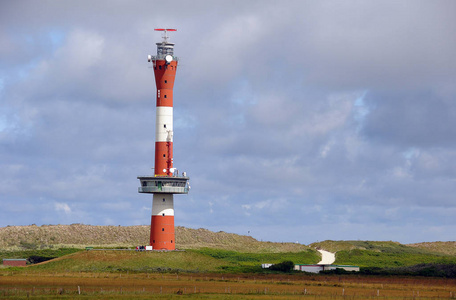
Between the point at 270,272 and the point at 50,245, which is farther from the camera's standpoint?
the point at 50,245

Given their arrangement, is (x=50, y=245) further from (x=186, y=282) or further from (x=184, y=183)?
(x=186, y=282)

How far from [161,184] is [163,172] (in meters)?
1.92

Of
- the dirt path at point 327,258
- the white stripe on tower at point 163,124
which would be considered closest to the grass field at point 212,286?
the white stripe on tower at point 163,124

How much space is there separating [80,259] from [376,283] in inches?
1900

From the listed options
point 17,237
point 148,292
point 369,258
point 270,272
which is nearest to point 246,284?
point 148,292

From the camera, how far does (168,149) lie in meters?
127

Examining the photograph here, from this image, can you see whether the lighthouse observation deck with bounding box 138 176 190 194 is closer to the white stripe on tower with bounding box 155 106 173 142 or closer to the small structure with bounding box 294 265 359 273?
the white stripe on tower with bounding box 155 106 173 142

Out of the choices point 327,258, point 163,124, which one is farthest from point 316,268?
point 327,258

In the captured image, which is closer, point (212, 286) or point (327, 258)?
point (212, 286)

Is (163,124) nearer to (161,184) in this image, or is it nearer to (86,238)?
(161,184)

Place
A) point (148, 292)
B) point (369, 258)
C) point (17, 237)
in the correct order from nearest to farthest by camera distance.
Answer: point (148, 292) < point (369, 258) < point (17, 237)

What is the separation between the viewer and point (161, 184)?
127688 millimetres

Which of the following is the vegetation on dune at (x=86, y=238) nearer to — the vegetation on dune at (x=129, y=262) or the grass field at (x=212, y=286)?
the vegetation on dune at (x=129, y=262)

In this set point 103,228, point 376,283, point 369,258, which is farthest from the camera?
point 103,228
